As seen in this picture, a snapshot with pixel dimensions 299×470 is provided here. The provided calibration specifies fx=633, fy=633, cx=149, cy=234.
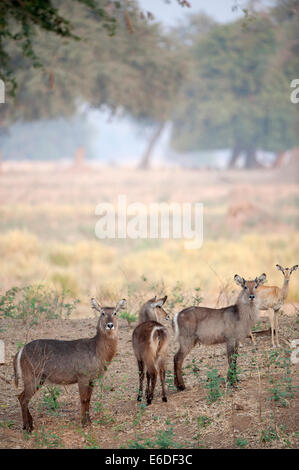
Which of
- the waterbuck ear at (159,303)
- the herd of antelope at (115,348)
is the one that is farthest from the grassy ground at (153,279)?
the waterbuck ear at (159,303)

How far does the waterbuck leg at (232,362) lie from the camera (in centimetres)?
574

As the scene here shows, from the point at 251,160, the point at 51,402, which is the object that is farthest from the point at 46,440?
the point at 251,160

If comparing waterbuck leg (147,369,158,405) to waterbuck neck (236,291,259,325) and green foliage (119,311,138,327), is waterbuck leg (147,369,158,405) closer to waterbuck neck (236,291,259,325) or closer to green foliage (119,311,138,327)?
waterbuck neck (236,291,259,325)

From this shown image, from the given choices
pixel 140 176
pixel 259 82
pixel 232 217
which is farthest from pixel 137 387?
pixel 259 82

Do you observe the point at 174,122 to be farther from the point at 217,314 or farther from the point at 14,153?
the point at 217,314

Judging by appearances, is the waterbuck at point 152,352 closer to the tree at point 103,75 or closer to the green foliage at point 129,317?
the green foliage at point 129,317

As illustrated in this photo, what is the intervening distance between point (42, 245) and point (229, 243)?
5.69 m

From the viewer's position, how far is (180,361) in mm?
6105

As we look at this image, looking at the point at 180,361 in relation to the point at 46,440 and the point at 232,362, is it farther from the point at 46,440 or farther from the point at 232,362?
the point at 46,440

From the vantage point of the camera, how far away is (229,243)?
19.5 meters

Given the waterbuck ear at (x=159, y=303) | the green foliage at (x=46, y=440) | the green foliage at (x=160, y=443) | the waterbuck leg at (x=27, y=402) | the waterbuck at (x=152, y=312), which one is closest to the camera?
the green foliage at (x=160, y=443)

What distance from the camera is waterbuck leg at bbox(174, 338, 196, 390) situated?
6.08 meters

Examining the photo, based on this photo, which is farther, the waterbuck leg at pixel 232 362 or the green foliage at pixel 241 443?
the waterbuck leg at pixel 232 362
